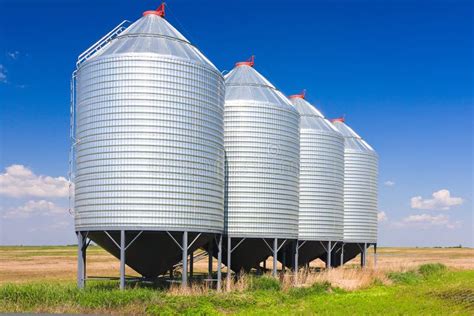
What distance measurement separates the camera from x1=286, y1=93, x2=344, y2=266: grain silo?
42.7m

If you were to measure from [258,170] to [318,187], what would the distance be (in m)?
9.45

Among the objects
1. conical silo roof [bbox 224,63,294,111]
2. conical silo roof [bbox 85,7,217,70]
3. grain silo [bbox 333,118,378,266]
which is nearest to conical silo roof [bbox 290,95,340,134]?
conical silo roof [bbox 224,63,294,111]

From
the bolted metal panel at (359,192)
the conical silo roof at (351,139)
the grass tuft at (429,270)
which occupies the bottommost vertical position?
the grass tuft at (429,270)

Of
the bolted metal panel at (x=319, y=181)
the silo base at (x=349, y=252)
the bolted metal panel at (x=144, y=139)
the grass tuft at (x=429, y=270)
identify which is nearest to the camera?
the bolted metal panel at (x=144, y=139)

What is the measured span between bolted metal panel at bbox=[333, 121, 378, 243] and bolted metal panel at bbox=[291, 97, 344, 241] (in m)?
3.98

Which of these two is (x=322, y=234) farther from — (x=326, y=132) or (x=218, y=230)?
(x=218, y=230)

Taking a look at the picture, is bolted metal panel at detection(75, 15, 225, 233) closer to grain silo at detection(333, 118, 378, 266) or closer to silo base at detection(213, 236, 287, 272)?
silo base at detection(213, 236, 287, 272)

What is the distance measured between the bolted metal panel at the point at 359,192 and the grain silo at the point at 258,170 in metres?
13.0

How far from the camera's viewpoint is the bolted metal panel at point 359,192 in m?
49.3

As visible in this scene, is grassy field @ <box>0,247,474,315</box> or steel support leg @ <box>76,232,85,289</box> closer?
grassy field @ <box>0,247,474,315</box>

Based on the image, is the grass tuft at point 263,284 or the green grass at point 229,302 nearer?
the green grass at point 229,302

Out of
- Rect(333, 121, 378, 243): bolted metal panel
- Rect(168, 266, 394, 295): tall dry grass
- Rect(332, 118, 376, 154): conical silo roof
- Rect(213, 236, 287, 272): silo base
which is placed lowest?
Rect(168, 266, 394, 295): tall dry grass

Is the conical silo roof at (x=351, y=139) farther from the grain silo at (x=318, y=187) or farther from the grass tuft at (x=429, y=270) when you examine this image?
the grass tuft at (x=429, y=270)

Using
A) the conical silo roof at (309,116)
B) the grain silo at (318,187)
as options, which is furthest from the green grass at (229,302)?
the conical silo roof at (309,116)
